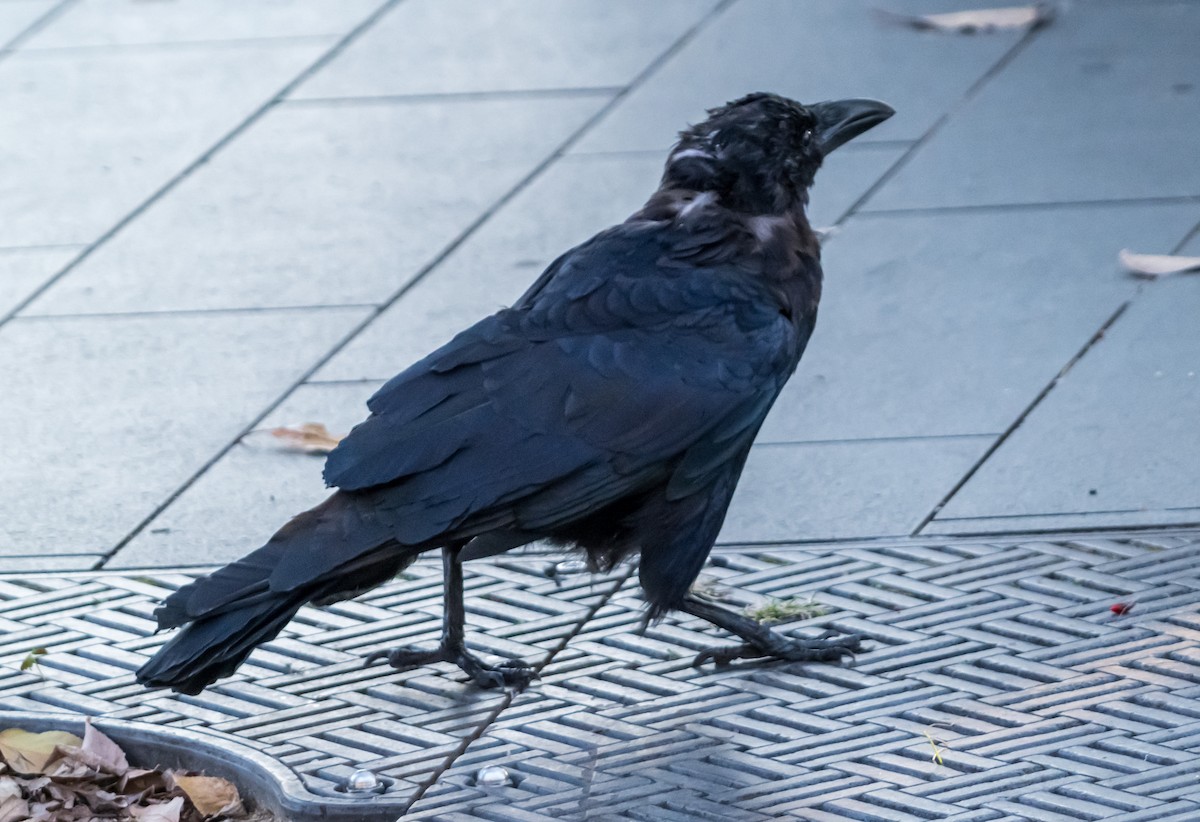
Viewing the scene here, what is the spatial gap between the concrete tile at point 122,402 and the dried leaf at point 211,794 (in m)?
1.27

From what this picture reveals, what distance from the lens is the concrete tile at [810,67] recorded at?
7445mm

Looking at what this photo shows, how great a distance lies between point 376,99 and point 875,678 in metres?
Result: 4.80

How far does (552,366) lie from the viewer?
156 inches

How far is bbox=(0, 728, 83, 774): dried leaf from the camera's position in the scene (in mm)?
3885

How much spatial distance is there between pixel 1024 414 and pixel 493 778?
2.14 meters

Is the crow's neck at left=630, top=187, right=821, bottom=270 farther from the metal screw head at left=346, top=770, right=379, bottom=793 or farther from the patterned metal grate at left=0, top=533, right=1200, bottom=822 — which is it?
the metal screw head at left=346, top=770, right=379, bottom=793

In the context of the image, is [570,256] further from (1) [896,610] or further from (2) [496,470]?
(1) [896,610]

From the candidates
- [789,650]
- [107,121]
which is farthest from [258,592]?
[107,121]

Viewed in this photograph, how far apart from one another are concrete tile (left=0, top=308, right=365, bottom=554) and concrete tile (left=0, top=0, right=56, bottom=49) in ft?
11.9

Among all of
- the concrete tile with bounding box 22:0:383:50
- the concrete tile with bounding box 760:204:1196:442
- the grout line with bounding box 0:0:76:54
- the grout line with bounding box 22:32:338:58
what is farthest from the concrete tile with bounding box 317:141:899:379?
the grout line with bounding box 0:0:76:54

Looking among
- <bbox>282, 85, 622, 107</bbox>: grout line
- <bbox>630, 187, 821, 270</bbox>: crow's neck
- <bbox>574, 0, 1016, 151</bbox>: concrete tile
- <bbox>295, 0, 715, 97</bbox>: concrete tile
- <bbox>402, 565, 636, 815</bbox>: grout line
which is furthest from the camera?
<bbox>295, 0, 715, 97</bbox>: concrete tile

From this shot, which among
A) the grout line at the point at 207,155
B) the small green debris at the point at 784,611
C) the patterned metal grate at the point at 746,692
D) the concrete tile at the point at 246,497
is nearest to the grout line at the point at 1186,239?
the patterned metal grate at the point at 746,692

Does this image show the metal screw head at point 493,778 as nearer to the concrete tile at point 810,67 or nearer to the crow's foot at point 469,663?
the crow's foot at point 469,663

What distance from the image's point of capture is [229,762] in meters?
3.84
